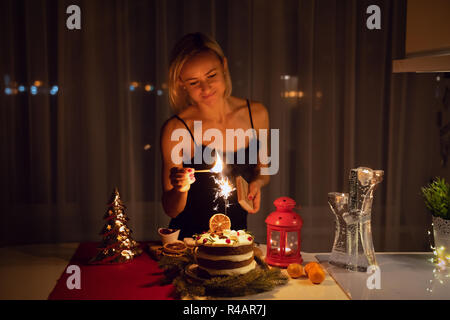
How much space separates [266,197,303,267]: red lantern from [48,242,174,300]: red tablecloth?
0.44 meters

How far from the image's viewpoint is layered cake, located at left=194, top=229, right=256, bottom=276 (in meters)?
1.52

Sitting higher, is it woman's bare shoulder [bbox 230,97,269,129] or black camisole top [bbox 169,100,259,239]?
woman's bare shoulder [bbox 230,97,269,129]

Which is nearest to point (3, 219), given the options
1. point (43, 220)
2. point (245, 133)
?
point (43, 220)

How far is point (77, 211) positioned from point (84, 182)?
0.20m

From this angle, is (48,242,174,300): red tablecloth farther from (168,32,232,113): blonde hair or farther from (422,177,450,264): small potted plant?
(422,177,450,264): small potted plant

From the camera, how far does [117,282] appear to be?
155 centimetres

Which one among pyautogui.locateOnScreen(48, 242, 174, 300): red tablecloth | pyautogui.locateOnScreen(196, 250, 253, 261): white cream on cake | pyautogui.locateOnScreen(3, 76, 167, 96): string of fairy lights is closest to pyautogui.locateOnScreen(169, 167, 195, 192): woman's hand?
pyautogui.locateOnScreen(48, 242, 174, 300): red tablecloth

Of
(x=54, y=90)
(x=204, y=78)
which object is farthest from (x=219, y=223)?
(x=54, y=90)

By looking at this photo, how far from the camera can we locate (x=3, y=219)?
292cm

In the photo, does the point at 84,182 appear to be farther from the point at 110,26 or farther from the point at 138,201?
the point at 110,26

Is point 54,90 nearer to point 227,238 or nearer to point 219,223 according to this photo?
point 219,223

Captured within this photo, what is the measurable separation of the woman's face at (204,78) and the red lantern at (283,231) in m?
0.64

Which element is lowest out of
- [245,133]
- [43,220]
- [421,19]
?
[43,220]
